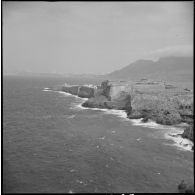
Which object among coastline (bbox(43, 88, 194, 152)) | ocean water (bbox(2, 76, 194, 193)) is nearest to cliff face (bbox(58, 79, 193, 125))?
coastline (bbox(43, 88, 194, 152))

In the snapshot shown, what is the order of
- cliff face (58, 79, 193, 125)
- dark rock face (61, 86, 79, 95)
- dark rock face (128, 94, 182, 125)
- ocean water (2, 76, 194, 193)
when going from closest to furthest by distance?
ocean water (2, 76, 194, 193) < dark rock face (128, 94, 182, 125) < cliff face (58, 79, 193, 125) < dark rock face (61, 86, 79, 95)

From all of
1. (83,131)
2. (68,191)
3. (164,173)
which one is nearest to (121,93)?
(83,131)

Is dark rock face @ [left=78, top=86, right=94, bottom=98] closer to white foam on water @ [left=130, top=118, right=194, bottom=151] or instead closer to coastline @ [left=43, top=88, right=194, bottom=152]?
coastline @ [left=43, top=88, right=194, bottom=152]

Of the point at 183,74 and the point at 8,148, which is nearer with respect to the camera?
the point at 8,148

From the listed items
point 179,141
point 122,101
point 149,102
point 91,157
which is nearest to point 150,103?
point 149,102

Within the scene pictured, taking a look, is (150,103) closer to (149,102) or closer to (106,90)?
(149,102)

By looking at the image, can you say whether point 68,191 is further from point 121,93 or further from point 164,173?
point 121,93
